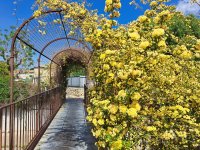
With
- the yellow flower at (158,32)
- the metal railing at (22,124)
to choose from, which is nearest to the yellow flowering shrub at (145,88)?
the yellow flower at (158,32)

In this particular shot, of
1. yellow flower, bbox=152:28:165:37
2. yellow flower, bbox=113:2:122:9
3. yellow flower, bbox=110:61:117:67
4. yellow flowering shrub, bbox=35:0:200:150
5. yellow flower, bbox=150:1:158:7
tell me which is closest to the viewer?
yellow flower, bbox=152:28:165:37

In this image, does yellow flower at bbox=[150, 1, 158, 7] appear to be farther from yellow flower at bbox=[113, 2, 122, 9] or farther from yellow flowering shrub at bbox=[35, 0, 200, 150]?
yellow flower at bbox=[113, 2, 122, 9]

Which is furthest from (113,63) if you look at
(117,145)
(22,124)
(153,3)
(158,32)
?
(22,124)

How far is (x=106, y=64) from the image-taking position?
366cm

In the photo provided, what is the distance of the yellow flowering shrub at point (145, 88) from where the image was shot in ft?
10.2

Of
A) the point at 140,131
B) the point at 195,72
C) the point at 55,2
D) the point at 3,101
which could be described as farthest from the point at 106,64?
the point at 3,101

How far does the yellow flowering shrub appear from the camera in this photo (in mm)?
3123

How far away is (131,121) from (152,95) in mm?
558

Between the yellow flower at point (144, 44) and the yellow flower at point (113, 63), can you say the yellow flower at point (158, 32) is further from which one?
the yellow flower at point (113, 63)

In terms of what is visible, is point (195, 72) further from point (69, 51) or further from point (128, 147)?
point (69, 51)

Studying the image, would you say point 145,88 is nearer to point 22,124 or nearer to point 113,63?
point 113,63

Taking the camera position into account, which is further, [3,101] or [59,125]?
[3,101]

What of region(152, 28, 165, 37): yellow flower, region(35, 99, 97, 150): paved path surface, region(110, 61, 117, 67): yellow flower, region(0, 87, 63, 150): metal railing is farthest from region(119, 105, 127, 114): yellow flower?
region(35, 99, 97, 150): paved path surface

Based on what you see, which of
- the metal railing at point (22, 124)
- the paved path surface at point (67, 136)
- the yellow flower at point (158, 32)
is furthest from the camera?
the paved path surface at point (67, 136)
